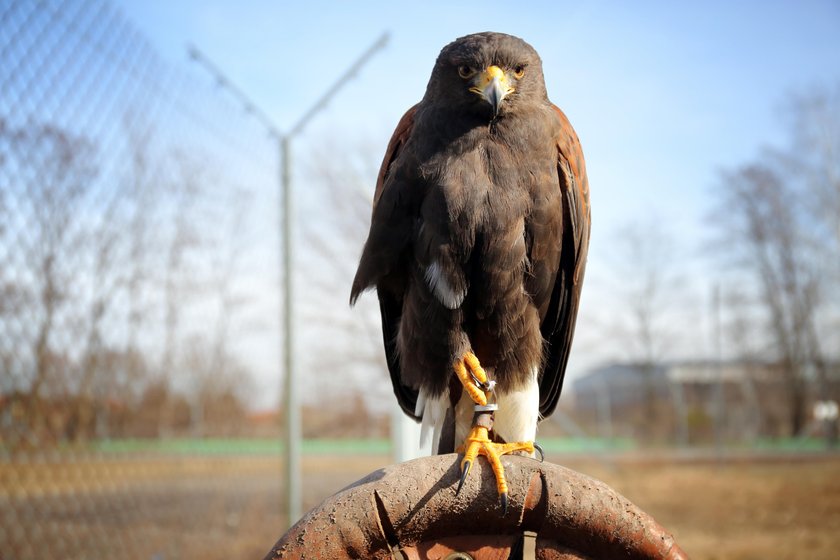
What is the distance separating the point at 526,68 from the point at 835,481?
15301 millimetres

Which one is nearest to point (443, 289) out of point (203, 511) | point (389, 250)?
point (389, 250)

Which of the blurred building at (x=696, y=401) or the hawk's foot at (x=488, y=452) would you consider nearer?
the hawk's foot at (x=488, y=452)

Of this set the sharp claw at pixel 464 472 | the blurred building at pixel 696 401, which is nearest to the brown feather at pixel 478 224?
the sharp claw at pixel 464 472

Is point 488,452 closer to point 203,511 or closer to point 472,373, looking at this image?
point 472,373

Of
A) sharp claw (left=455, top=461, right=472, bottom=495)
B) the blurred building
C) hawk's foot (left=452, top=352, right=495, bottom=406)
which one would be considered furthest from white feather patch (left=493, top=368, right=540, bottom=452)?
the blurred building

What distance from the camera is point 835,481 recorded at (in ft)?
47.4

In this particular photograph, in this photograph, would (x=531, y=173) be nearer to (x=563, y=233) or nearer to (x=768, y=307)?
(x=563, y=233)

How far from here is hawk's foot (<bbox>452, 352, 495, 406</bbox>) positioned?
2.38 meters

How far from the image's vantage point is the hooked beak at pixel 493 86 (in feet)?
7.71

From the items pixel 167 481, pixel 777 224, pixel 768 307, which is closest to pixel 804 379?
pixel 768 307

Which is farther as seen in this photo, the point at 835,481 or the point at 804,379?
the point at 804,379

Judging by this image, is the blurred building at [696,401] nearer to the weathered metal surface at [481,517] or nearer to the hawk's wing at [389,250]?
the hawk's wing at [389,250]

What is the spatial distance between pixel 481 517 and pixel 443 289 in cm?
86

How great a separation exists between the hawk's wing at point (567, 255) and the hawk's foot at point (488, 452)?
53 cm
